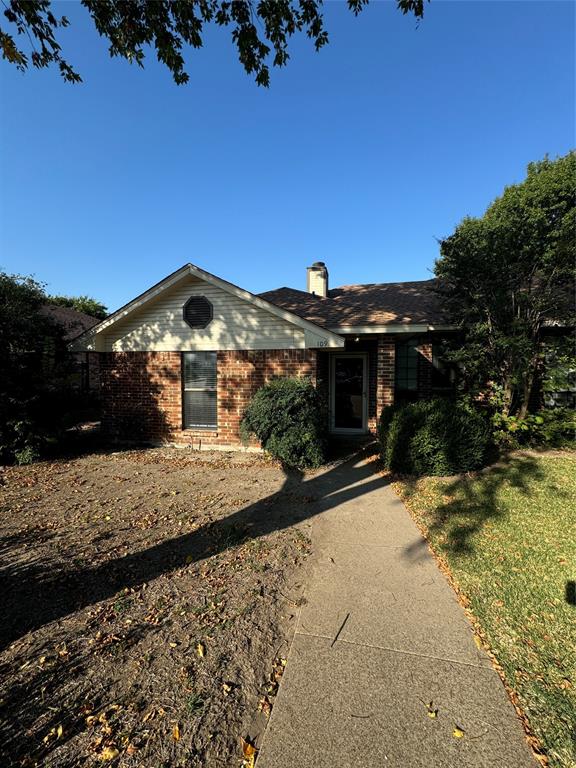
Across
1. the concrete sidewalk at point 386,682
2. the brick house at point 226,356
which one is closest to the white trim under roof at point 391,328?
the brick house at point 226,356

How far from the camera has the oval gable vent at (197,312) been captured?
9.15m

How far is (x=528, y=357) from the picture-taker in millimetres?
7484

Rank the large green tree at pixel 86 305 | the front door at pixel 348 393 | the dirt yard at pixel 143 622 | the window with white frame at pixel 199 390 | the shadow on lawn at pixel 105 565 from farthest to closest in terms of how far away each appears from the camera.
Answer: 1. the large green tree at pixel 86 305
2. the front door at pixel 348 393
3. the window with white frame at pixel 199 390
4. the shadow on lawn at pixel 105 565
5. the dirt yard at pixel 143 622

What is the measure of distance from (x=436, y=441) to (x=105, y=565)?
17.6 ft

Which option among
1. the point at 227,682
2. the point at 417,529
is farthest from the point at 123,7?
the point at 417,529

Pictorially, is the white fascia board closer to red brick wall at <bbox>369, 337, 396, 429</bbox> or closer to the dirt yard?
red brick wall at <bbox>369, 337, 396, 429</bbox>

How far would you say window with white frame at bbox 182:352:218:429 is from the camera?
30.5 feet

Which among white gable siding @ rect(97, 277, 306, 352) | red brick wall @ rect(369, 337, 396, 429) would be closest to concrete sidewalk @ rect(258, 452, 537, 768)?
red brick wall @ rect(369, 337, 396, 429)

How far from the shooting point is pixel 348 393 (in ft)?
35.3

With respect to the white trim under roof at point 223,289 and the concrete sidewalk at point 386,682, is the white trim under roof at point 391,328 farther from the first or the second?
the concrete sidewalk at point 386,682

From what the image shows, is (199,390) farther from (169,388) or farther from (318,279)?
(318,279)

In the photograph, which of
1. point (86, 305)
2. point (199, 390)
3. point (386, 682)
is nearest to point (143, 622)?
point (386, 682)

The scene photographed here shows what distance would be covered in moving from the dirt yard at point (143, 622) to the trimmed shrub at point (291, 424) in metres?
Answer: 1.71

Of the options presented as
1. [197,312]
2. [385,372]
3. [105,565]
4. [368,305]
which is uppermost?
[368,305]
